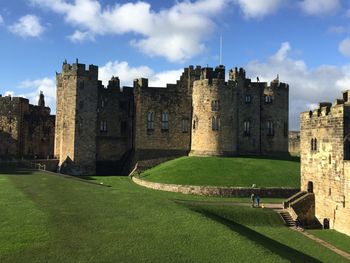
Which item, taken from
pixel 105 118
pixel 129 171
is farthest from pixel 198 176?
pixel 105 118

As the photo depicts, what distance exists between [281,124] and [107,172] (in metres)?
26.8

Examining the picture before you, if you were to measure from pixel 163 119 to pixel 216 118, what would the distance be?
8136 mm

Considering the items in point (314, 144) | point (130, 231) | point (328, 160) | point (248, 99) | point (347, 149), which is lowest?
point (130, 231)

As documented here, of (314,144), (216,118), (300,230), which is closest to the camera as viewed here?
(300,230)

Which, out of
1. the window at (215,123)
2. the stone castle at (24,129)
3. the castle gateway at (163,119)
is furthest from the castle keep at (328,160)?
the stone castle at (24,129)

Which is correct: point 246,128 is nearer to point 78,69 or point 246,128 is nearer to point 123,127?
point 123,127

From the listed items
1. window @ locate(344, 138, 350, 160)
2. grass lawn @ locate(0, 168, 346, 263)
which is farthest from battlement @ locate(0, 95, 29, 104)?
window @ locate(344, 138, 350, 160)

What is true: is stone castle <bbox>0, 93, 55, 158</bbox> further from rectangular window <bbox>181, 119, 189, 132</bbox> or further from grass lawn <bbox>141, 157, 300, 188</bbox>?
Answer: rectangular window <bbox>181, 119, 189, 132</bbox>

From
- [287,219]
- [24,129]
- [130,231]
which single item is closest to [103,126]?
[24,129]

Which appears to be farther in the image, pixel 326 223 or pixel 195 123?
pixel 195 123

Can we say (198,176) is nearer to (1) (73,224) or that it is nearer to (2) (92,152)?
(2) (92,152)

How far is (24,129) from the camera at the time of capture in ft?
208

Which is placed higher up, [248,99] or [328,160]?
[248,99]

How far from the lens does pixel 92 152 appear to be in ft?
187
